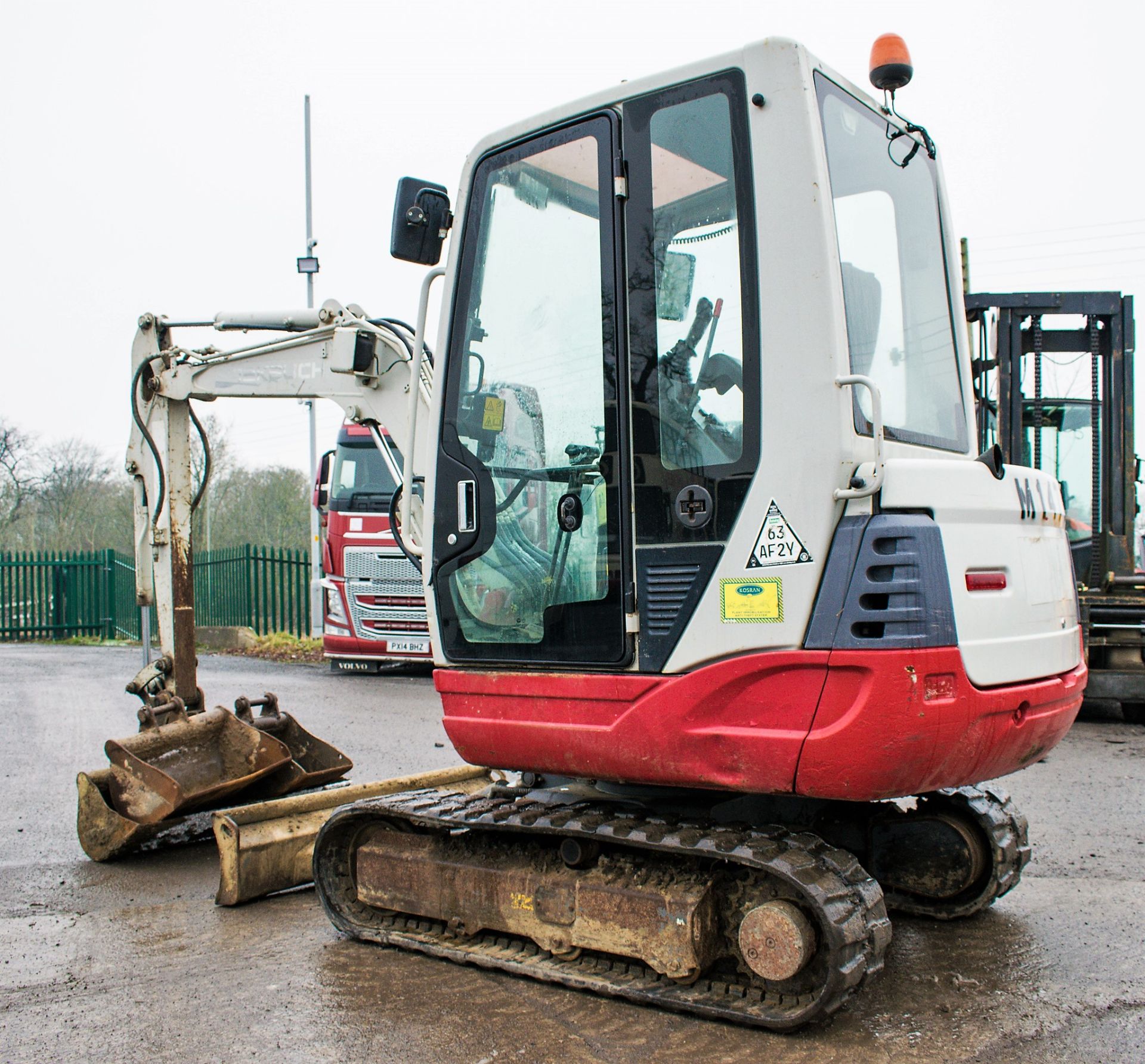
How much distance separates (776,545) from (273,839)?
2774 mm

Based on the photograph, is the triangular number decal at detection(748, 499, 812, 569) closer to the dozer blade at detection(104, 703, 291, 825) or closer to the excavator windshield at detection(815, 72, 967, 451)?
the excavator windshield at detection(815, 72, 967, 451)

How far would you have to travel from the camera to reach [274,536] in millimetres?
39750

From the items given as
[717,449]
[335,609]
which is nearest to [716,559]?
[717,449]

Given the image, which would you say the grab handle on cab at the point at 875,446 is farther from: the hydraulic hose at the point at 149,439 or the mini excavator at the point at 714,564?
the hydraulic hose at the point at 149,439

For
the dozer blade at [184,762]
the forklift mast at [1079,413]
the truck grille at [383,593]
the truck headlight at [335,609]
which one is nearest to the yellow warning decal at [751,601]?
the dozer blade at [184,762]

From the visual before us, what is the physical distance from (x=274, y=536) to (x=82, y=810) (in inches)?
1390

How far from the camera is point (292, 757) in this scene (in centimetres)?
588

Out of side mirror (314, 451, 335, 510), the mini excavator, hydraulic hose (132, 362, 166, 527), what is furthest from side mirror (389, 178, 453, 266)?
side mirror (314, 451, 335, 510)

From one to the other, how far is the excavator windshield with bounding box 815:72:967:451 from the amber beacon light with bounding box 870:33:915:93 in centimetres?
11

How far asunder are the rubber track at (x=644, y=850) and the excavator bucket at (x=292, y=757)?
4.98ft

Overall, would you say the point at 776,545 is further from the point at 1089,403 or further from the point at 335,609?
the point at 335,609

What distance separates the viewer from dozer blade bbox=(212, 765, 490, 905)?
470 centimetres

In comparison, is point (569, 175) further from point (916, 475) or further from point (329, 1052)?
point (329, 1052)

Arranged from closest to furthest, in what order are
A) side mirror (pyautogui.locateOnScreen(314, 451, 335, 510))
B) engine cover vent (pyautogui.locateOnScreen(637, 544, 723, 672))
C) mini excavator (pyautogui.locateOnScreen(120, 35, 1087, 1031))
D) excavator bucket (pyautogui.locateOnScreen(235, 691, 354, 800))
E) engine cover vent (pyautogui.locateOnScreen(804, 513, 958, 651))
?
engine cover vent (pyautogui.locateOnScreen(804, 513, 958, 651)), mini excavator (pyautogui.locateOnScreen(120, 35, 1087, 1031)), engine cover vent (pyautogui.locateOnScreen(637, 544, 723, 672)), excavator bucket (pyautogui.locateOnScreen(235, 691, 354, 800)), side mirror (pyautogui.locateOnScreen(314, 451, 335, 510))
